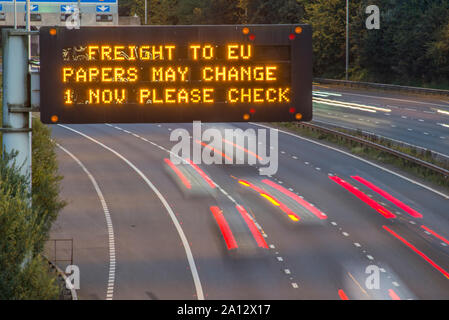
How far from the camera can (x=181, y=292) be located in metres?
34.9

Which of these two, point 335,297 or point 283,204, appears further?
point 283,204

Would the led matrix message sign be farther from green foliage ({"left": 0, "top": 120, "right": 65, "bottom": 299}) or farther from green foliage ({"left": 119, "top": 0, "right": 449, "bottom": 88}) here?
green foliage ({"left": 119, "top": 0, "right": 449, "bottom": 88})

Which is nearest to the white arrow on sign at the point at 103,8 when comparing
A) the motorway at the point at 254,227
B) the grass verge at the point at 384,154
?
the motorway at the point at 254,227

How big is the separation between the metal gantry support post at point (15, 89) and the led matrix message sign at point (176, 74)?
0.48m

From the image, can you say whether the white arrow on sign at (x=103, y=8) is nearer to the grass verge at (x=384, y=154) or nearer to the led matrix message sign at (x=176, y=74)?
the grass verge at (x=384, y=154)

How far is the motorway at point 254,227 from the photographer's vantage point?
35906 millimetres

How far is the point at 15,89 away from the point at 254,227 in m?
24.8

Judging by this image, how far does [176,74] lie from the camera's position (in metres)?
21.8

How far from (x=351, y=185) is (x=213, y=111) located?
32560 millimetres

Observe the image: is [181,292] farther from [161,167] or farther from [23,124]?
[161,167]

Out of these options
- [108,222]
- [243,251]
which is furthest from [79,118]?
[108,222]

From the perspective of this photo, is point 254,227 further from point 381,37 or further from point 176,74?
point 381,37

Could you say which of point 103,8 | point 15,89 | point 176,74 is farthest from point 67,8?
point 15,89

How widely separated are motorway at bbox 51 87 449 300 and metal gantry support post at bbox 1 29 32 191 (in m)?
14.5
